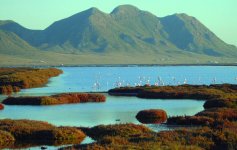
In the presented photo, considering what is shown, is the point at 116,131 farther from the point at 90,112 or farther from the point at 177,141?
the point at 90,112

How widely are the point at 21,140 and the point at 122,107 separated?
89.7ft

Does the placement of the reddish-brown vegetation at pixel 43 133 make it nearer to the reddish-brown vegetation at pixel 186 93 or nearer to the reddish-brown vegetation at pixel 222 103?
the reddish-brown vegetation at pixel 222 103

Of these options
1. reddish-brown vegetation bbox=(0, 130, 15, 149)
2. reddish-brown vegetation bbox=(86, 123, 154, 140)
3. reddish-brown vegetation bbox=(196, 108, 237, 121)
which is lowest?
reddish-brown vegetation bbox=(0, 130, 15, 149)

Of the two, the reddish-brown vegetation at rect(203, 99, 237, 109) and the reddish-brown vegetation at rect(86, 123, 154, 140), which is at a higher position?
the reddish-brown vegetation at rect(203, 99, 237, 109)

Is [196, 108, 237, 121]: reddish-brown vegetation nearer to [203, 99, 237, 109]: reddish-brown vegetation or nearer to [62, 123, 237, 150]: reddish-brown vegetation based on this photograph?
[203, 99, 237, 109]: reddish-brown vegetation

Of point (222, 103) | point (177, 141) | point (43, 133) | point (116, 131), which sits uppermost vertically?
point (222, 103)

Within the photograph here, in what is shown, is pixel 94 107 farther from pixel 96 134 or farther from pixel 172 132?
pixel 172 132

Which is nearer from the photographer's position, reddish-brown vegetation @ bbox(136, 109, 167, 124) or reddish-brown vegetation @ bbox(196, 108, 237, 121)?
reddish-brown vegetation @ bbox(196, 108, 237, 121)

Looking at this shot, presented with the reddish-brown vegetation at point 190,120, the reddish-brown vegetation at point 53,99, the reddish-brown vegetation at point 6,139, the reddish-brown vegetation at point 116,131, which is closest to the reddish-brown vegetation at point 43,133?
the reddish-brown vegetation at point 6,139

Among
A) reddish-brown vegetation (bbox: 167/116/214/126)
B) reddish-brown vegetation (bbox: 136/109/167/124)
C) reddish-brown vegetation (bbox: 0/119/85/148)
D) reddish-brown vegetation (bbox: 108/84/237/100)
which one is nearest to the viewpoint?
reddish-brown vegetation (bbox: 0/119/85/148)

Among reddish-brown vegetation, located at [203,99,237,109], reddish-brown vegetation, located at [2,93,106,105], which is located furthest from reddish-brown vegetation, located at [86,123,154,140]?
reddish-brown vegetation, located at [2,93,106,105]

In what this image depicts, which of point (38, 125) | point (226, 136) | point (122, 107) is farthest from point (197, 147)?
point (122, 107)

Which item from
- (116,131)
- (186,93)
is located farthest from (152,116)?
(186,93)

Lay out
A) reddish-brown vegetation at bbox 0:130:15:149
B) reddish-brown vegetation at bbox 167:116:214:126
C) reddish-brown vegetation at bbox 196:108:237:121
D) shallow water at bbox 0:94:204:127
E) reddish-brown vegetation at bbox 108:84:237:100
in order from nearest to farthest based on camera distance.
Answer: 1. reddish-brown vegetation at bbox 0:130:15:149
2. reddish-brown vegetation at bbox 167:116:214:126
3. reddish-brown vegetation at bbox 196:108:237:121
4. shallow water at bbox 0:94:204:127
5. reddish-brown vegetation at bbox 108:84:237:100
